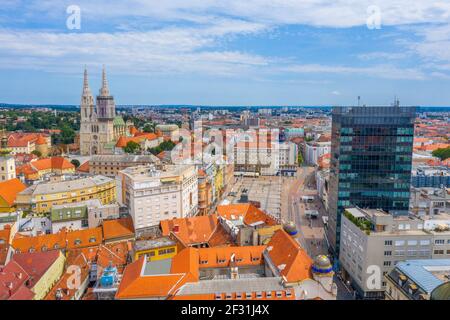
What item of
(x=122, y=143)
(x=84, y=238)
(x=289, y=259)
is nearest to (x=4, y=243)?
(x=84, y=238)

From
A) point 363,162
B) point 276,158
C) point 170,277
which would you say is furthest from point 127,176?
point 276,158

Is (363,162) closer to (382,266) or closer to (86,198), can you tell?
(382,266)

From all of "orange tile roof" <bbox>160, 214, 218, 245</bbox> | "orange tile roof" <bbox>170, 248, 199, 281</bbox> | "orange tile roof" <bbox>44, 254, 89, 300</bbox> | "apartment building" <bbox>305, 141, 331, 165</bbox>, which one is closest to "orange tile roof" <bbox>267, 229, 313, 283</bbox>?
"orange tile roof" <bbox>170, 248, 199, 281</bbox>

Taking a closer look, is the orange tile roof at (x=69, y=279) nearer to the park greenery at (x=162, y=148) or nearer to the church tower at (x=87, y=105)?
the church tower at (x=87, y=105)

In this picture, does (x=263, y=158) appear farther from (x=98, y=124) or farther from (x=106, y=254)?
(x=106, y=254)

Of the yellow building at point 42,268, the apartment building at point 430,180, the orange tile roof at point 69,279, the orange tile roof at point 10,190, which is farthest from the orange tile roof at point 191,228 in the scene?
the apartment building at point 430,180

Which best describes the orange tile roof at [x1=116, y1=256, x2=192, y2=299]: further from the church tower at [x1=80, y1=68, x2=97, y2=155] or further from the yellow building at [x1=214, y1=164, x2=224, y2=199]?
the church tower at [x1=80, y1=68, x2=97, y2=155]
